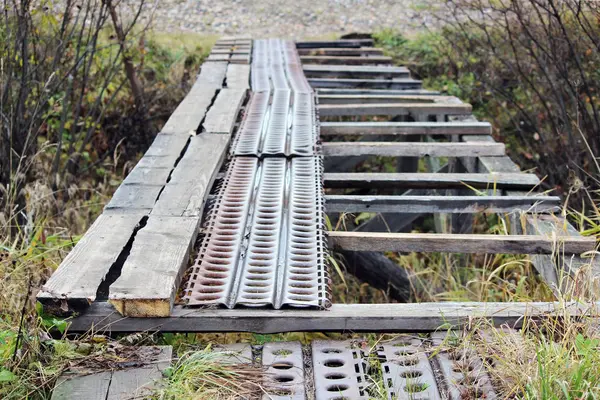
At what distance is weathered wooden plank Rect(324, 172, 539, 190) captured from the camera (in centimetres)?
388

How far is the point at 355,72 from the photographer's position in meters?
7.23

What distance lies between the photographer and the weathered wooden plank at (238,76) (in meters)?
5.88

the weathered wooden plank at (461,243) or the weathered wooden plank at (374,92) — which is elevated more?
the weathered wooden plank at (374,92)

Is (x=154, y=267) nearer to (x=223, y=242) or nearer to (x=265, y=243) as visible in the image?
(x=223, y=242)

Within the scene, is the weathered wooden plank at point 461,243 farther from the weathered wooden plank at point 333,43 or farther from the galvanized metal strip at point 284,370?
the weathered wooden plank at point 333,43

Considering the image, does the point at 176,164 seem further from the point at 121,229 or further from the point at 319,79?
the point at 319,79

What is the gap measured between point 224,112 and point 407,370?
10.5 feet

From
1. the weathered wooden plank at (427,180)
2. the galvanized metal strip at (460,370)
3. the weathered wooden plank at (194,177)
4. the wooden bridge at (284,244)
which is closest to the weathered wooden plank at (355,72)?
the wooden bridge at (284,244)

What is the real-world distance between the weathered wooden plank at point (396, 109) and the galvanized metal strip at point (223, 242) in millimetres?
1870

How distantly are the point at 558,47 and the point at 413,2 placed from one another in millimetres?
4998

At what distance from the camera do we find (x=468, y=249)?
9.87 feet

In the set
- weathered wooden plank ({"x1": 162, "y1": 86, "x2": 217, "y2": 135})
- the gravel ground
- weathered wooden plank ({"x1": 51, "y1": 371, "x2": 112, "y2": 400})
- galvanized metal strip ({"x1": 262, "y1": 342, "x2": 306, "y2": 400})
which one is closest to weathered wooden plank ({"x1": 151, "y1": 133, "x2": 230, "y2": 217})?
weathered wooden plank ({"x1": 162, "y1": 86, "x2": 217, "y2": 135})

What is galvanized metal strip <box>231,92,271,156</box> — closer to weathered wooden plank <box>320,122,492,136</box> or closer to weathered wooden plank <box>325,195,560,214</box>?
weathered wooden plank <box>320,122,492,136</box>

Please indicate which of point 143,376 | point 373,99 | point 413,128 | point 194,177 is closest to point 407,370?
point 143,376
